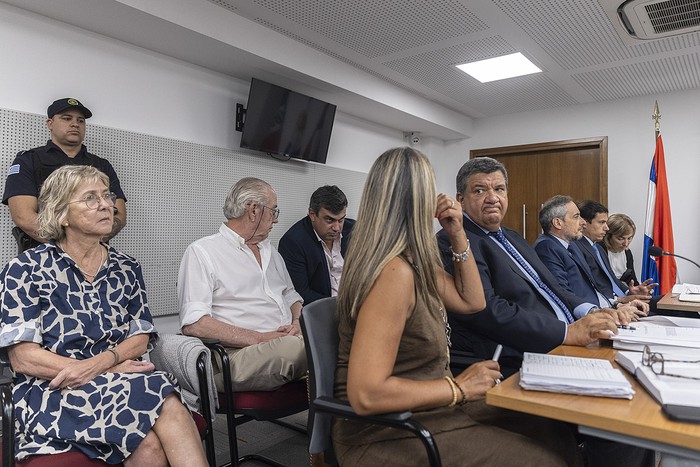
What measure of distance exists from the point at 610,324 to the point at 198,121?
9.83 feet

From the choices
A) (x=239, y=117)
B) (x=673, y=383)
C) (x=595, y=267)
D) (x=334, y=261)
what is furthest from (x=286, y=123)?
(x=673, y=383)

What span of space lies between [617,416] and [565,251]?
223 cm

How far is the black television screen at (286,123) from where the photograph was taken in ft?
12.4

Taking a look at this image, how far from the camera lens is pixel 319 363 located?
141 cm

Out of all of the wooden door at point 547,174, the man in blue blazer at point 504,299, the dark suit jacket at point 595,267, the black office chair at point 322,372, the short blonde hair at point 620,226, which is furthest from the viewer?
the wooden door at point 547,174

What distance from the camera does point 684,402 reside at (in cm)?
99

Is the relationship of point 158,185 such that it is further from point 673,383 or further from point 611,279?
point 611,279

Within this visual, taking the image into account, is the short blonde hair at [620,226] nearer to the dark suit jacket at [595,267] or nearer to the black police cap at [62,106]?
the dark suit jacket at [595,267]

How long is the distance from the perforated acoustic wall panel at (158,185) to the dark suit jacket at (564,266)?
2.24 m

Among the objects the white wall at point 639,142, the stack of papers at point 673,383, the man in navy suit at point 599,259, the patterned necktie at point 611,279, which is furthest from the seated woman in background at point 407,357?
the white wall at point 639,142

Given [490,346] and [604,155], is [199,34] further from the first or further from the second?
[604,155]

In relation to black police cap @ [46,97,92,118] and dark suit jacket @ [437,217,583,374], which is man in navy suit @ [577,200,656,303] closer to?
dark suit jacket @ [437,217,583,374]

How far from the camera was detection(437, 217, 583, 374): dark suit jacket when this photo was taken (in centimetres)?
170

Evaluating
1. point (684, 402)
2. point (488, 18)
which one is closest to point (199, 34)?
point (488, 18)
